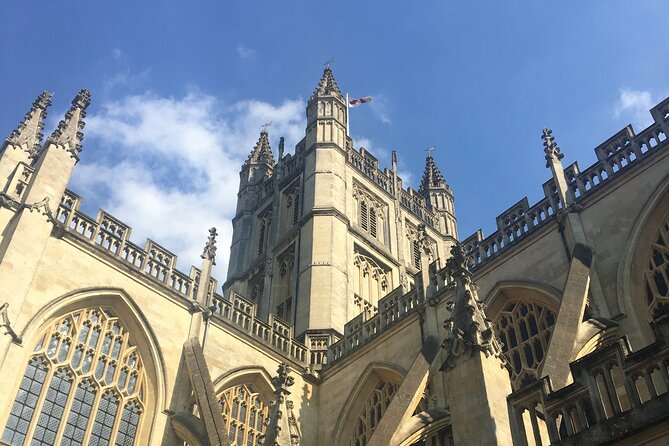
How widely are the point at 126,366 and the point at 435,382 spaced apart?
6976 millimetres

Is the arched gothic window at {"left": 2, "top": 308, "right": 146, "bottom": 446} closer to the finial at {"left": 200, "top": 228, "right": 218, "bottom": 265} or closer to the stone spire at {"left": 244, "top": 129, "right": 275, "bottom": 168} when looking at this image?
the finial at {"left": 200, "top": 228, "right": 218, "bottom": 265}

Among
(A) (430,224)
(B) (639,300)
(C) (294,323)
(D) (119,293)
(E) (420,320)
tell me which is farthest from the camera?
(A) (430,224)

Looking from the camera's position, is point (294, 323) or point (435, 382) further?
point (294, 323)

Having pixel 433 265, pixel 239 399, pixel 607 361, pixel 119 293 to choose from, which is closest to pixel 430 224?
pixel 433 265

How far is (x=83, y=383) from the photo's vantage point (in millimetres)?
14586

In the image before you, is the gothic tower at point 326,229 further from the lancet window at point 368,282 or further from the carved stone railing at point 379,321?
the carved stone railing at point 379,321

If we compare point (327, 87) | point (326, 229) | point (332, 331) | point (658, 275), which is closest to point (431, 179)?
point (327, 87)

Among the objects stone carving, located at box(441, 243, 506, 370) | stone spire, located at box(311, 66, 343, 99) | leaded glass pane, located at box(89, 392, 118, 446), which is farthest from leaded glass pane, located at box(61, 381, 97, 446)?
stone spire, located at box(311, 66, 343, 99)

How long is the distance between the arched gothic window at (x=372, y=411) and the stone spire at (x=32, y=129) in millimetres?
10613

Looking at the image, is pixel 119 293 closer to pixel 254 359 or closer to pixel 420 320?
pixel 254 359

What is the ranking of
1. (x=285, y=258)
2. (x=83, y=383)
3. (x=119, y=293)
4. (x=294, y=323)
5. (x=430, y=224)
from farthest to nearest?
(x=430, y=224) → (x=285, y=258) → (x=294, y=323) → (x=119, y=293) → (x=83, y=383)

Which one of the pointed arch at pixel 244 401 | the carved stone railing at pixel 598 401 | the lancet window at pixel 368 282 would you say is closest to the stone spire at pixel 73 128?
the pointed arch at pixel 244 401

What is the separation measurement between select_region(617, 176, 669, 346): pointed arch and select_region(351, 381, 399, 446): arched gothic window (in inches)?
258

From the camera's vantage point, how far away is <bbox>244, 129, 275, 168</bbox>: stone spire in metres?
34.2
